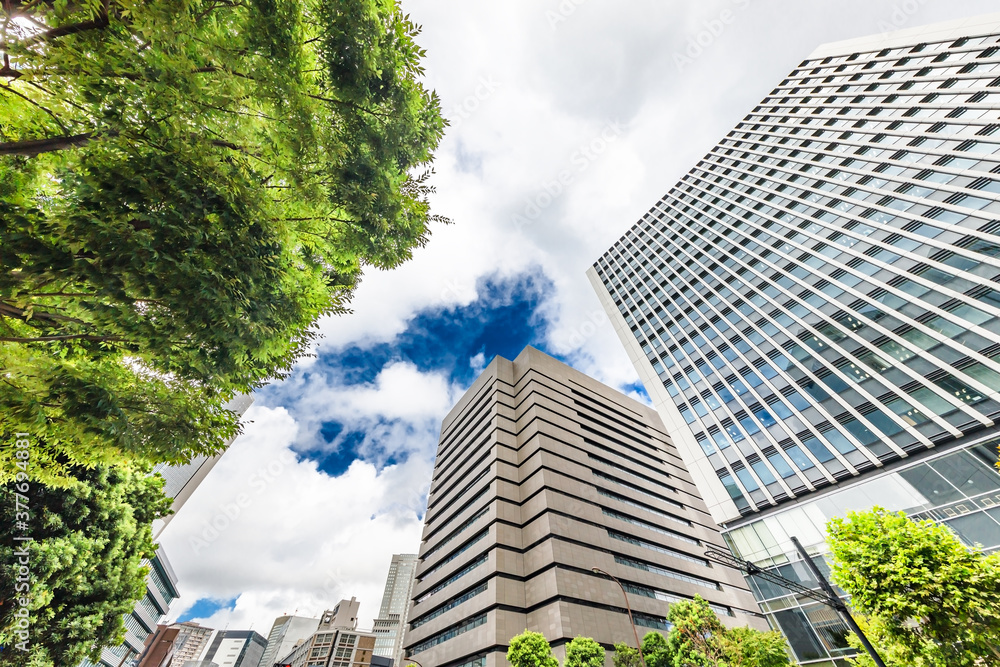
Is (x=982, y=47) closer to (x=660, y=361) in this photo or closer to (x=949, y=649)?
(x=660, y=361)

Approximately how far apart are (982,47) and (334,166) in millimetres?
46898

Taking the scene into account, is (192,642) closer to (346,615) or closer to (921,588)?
(346,615)

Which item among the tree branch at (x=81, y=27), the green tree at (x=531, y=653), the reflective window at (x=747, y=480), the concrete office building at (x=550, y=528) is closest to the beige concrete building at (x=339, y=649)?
the concrete office building at (x=550, y=528)

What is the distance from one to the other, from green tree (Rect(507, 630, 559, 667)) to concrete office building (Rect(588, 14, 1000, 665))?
11.9m

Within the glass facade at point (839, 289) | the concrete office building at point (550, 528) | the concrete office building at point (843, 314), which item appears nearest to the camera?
the concrete office building at point (843, 314)

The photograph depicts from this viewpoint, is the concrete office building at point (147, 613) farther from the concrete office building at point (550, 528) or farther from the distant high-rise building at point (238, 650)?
the distant high-rise building at point (238, 650)

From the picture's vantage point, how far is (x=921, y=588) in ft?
24.7

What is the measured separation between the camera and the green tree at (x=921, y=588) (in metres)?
7.05

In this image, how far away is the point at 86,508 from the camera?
8773mm

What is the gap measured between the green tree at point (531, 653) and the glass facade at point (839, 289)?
13.4 m

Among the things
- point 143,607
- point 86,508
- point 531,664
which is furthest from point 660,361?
point 143,607

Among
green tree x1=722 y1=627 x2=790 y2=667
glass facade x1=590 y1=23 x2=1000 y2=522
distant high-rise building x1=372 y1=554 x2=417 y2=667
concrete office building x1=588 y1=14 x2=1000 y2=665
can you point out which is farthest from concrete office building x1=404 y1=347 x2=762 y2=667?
→ distant high-rise building x1=372 y1=554 x2=417 y2=667

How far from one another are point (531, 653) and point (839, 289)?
27408 millimetres

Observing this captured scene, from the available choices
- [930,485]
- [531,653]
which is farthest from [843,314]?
[531,653]
